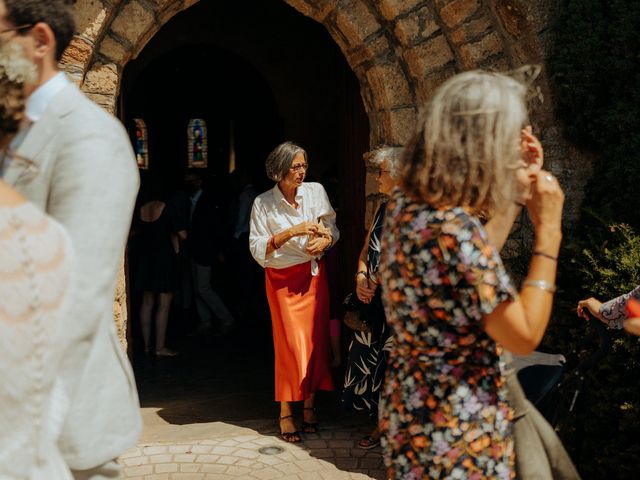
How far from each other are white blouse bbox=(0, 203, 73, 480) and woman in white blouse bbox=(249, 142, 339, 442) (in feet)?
12.0

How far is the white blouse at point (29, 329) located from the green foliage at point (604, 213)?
274 centimetres

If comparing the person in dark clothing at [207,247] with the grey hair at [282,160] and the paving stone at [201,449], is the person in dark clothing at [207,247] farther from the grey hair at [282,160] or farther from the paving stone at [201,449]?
the paving stone at [201,449]

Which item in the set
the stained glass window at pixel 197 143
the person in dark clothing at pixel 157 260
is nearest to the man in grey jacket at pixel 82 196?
the person in dark clothing at pixel 157 260

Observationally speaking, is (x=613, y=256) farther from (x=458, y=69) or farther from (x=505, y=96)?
→ (x=505, y=96)

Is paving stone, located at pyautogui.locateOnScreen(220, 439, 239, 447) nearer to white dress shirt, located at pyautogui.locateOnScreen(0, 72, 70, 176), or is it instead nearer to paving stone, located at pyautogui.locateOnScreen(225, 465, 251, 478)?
paving stone, located at pyautogui.locateOnScreen(225, 465, 251, 478)

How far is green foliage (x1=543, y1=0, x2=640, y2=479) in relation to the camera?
4191mm

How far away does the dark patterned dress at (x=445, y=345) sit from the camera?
6.80 feet

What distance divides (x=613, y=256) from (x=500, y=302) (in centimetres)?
248

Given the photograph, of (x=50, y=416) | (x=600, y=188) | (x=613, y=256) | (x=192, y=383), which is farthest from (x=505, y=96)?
(x=192, y=383)

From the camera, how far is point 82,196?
179cm

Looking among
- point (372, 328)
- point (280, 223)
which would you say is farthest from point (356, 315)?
point (280, 223)

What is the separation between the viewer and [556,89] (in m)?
5.16

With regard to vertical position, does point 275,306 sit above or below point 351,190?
below

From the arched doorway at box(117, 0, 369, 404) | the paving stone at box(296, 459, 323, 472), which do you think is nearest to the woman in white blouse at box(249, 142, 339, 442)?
the paving stone at box(296, 459, 323, 472)
